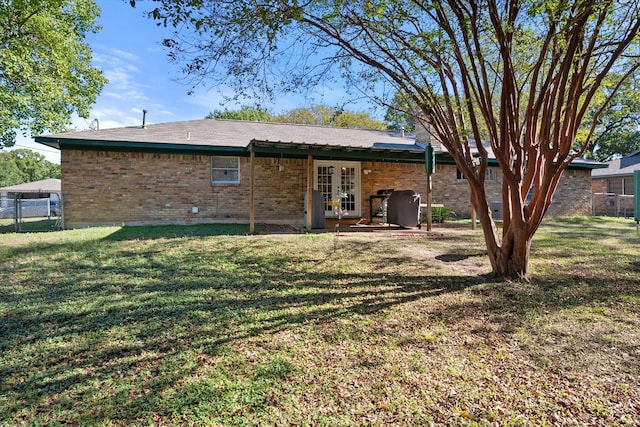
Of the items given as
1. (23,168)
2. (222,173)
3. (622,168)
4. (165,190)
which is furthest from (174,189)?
(23,168)

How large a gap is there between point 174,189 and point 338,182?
5.73 meters

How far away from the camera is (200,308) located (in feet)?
12.3

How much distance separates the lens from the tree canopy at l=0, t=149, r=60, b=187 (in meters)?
44.3

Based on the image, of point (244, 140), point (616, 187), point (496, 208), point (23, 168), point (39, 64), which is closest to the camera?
point (496, 208)

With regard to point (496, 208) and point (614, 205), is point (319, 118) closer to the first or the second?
point (496, 208)

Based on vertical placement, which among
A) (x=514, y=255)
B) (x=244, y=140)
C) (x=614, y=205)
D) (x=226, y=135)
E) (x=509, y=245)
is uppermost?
(x=226, y=135)

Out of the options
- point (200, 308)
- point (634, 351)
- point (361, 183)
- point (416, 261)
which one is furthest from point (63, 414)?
point (361, 183)

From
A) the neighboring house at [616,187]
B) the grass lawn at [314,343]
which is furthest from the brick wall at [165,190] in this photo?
the neighboring house at [616,187]

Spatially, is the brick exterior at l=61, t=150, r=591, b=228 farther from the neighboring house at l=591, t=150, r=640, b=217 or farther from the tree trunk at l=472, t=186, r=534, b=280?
the neighboring house at l=591, t=150, r=640, b=217

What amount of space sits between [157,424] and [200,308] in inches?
71.0

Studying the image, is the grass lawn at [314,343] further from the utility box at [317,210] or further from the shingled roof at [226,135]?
the shingled roof at [226,135]

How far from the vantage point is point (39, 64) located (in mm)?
12586

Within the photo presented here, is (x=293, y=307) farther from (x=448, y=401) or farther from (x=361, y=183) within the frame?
(x=361, y=183)

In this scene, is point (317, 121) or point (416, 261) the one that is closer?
point (416, 261)
